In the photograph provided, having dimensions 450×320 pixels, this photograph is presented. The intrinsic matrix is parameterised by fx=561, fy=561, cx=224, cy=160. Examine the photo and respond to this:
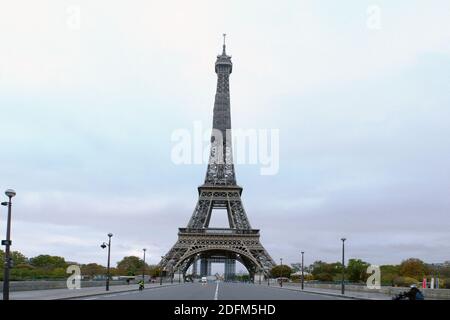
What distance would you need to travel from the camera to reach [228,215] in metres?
120

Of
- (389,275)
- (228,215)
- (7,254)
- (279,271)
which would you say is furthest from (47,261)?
(7,254)

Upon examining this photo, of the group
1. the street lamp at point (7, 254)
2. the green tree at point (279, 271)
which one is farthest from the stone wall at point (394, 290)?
the green tree at point (279, 271)

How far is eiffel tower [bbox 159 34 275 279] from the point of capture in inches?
4254

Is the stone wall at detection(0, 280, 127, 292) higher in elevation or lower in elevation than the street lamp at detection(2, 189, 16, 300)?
lower

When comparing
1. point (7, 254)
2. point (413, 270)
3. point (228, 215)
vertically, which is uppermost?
point (228, 215)

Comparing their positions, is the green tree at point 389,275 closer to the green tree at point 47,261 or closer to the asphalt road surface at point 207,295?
the asphalt road surface at point 207,295

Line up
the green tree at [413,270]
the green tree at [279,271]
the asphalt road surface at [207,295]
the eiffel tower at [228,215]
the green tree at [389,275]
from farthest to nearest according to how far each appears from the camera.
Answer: the green tree at [279,271]
the eiffel tower at [228,215]
the green tree at [413,270]
the green tree at [389,275]
the asphalt road surface at [207,295]

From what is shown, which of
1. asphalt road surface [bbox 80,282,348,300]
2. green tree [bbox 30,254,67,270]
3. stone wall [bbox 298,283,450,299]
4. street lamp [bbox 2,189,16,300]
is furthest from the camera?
green tree [bbox 30,254,67,270]

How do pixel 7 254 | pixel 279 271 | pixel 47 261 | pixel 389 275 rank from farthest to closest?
pixel 47 261, pixel 279 271, pixel 389 275, pixel 7 254

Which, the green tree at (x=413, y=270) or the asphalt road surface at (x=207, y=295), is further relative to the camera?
the green tree at (x=413, y=270)

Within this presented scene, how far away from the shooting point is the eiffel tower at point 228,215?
4254 inches

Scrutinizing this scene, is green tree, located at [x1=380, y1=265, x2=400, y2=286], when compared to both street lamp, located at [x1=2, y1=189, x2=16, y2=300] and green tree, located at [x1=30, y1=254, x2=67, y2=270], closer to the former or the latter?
Result: street lamp, located at [x1=2, y1=189, x2=16, y2=300]

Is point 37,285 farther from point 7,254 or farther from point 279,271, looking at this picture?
point 279,271

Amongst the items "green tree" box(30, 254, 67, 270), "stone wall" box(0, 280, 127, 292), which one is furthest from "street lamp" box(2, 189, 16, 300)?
"green tree" box(30, 254, 67, 270)
